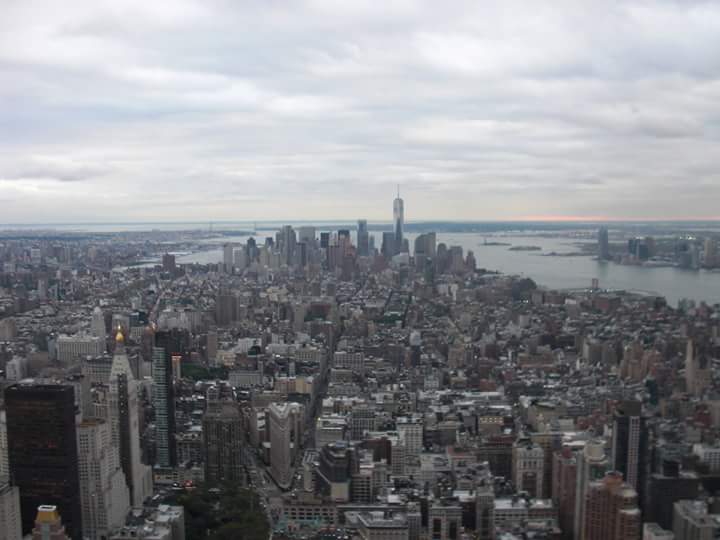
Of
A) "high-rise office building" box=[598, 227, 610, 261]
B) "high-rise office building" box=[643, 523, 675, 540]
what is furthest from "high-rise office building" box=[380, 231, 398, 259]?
"high-rise office building" box=[643, 523, 675, 540]

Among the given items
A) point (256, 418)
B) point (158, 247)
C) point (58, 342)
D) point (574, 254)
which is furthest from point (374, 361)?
point (158, 247)

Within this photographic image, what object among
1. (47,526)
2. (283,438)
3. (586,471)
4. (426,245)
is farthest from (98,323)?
(586,471)

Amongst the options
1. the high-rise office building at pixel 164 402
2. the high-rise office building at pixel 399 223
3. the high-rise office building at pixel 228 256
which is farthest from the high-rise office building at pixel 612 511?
the high-rise office building at pixel 228 256

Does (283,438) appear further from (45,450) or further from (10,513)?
(10,513)

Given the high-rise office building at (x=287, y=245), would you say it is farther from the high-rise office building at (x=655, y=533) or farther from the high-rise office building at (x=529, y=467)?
the high-rise office building at (x=655, y=533)

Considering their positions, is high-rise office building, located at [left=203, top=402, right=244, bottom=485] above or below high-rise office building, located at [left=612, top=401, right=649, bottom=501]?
below

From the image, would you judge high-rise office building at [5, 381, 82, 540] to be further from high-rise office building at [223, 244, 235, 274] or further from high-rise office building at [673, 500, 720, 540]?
high-rise office building at [223, 244, 235, 274]
